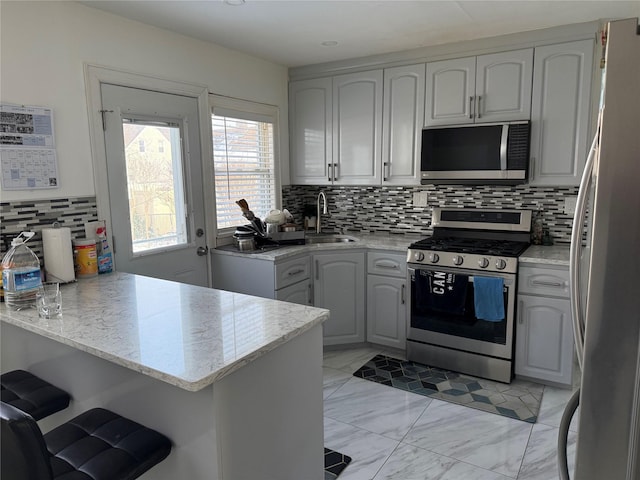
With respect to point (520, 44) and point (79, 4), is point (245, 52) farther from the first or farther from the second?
point (520, 44)

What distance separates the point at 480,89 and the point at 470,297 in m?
1.45

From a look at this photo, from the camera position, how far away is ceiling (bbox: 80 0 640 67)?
239 cm

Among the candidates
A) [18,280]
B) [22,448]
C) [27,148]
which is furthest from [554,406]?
[27,148]

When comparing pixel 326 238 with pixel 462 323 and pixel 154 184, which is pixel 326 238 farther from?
pixel 154 184

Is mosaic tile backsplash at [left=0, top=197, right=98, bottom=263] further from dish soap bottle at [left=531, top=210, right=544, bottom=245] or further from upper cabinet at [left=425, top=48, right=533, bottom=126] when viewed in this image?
dish soap bottle at [left=531, top=210, right=544, bottom=245]

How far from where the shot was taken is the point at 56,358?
176 cm

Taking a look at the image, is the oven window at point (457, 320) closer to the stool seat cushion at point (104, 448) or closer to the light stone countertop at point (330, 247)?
the light stone countertop at point (330, 247)

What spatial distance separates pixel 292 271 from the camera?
3176mm

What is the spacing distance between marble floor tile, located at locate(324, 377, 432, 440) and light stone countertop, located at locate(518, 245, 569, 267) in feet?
3.59

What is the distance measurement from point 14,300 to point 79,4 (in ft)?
5.09

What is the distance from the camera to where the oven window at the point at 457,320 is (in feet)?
9.55

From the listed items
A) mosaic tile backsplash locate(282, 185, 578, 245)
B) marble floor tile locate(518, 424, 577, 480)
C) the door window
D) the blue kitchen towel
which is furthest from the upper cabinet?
marble floor tile locate(518, 424, 577, 480)

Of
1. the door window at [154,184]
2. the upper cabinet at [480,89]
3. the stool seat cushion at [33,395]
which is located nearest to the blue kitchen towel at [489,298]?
the upper cabinet at [480,89]

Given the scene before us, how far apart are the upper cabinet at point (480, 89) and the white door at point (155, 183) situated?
1.73m
